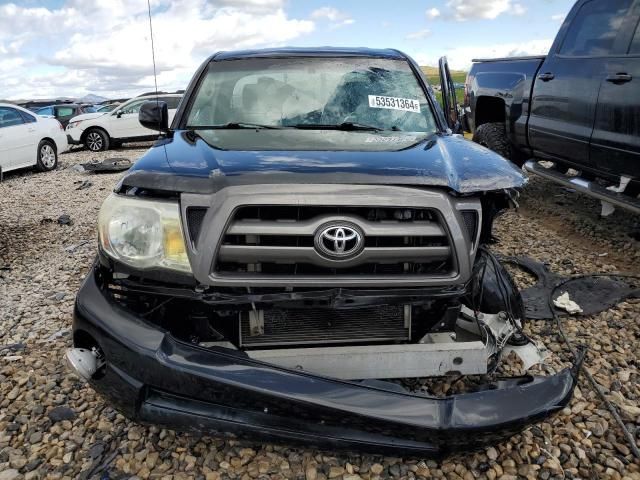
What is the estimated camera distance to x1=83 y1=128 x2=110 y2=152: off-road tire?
14.8 m

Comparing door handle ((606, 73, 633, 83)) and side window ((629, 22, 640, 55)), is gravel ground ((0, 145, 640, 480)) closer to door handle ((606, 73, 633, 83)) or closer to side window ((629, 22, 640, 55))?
door handle ((606, 73, 633, 83))

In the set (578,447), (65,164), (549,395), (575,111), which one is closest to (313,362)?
(549,395)

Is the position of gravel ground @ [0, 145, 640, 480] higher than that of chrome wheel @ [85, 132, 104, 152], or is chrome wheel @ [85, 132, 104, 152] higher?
gravel ground @ [0, 145, 640, 480]

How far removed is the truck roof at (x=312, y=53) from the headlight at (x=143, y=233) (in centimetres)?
189

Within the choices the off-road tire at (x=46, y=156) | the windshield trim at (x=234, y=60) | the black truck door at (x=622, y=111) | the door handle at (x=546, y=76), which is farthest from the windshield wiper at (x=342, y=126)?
the off-road tire at (x=46, y=156)

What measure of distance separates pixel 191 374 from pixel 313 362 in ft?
1.49

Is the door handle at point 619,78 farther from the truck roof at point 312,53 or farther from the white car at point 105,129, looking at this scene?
the white car at point 105,129

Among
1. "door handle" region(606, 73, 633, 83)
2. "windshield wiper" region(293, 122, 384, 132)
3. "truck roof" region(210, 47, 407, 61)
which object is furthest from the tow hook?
"door handle" region(606, 73, 633, 83)

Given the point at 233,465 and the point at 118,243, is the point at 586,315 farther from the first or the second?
the point at 118,243

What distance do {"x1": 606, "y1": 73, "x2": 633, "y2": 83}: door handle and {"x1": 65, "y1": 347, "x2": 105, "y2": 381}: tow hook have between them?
417 centimetres

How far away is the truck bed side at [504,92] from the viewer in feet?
18.6

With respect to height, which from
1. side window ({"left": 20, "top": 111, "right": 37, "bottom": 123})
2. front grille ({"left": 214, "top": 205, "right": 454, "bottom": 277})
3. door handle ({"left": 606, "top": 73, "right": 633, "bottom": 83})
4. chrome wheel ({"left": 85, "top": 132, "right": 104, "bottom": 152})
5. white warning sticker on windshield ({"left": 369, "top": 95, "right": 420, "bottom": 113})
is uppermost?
door handle ({"left": 606, "top": 73, "right": 633, "bottom": 83})

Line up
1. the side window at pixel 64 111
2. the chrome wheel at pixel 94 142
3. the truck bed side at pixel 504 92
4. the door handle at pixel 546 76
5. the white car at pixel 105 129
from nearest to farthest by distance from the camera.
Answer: the door handle at pixel 546 76, the truck bed side at pixel 504 92, the white car at pixel 105 129, the chrome wheel at pixel 94 142, the side window at pixel 64 111

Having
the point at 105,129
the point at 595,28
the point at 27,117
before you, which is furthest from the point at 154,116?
the point at 105,129
